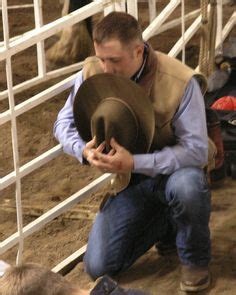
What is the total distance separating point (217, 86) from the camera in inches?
180

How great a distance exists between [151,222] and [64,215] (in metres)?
0.60

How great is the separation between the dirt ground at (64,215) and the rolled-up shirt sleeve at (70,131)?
0.52m

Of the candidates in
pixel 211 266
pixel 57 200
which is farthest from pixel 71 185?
pixel 211 266

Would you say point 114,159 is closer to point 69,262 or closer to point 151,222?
point 151,222

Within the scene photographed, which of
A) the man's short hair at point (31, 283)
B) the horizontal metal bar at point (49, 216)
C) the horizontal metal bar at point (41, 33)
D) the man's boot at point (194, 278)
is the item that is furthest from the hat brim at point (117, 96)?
the man's short hair at point (31, 283)

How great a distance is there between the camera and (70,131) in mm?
3232

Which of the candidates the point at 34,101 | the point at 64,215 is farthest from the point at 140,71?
the point at 64,215

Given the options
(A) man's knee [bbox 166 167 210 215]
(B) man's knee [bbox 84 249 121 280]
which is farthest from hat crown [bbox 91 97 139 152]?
(B) man's knee [bbox 84 249 121 280]

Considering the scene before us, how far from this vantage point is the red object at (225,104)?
4281 mm

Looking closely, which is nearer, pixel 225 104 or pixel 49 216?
pixel 49 216

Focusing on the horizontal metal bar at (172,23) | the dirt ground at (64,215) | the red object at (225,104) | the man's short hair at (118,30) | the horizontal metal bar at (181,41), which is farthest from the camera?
the horizontal metal bar at (172,23)

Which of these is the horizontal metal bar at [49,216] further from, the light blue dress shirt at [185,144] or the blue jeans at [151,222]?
the light blue dress shirt at [185,144]

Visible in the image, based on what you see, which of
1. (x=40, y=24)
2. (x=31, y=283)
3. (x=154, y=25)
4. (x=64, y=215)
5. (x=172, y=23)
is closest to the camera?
(x=31, y=283)

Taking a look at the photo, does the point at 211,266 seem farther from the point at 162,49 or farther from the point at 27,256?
the point at 162,49
